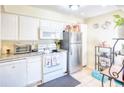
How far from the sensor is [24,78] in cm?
266

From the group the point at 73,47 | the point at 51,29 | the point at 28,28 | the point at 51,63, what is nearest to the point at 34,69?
the point at 51,63

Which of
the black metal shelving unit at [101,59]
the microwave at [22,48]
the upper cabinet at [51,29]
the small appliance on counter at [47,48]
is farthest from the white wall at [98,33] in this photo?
the microwave at [22,48]

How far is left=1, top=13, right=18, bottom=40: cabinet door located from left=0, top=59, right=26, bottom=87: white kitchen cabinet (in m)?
0.65

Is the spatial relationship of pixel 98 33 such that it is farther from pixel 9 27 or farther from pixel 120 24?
pixel 120 24

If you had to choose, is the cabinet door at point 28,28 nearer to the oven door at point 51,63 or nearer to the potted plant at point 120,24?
the oven door at point 51,63

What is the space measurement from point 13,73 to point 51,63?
108 cm

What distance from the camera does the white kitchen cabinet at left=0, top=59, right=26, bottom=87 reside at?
231 cm

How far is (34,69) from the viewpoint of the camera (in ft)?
9.49

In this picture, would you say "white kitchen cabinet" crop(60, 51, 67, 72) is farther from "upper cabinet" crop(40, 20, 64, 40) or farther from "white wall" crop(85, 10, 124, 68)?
"white wall" crop(85, 10, 124, 68)

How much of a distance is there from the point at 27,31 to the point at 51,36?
82 centimetres

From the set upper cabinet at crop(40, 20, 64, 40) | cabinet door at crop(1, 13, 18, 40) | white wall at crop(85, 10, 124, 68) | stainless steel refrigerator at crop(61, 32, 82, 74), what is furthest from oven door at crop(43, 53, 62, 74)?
white wall at crop(85, 10, 124, 68)

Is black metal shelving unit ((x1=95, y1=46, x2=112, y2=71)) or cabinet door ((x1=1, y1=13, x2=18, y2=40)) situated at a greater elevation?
cabinet door ((x1=1, y1=13, x2=18, y2=40))
